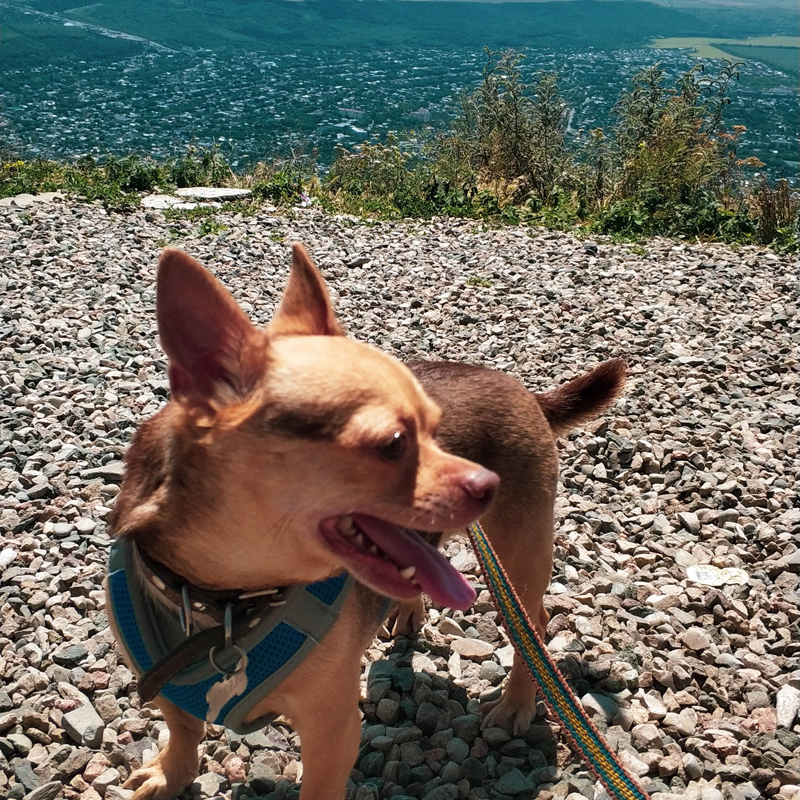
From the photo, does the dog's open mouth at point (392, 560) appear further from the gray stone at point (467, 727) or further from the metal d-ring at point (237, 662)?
the gray stone at point (467, 727)

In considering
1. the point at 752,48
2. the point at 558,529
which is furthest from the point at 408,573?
the point at 752,48

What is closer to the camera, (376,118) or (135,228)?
(135,228)

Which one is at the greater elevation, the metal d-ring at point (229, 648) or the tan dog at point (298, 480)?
the tan dog at point (298, 480)

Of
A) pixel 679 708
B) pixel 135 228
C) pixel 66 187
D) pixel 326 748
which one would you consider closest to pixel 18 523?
pixel 326 748

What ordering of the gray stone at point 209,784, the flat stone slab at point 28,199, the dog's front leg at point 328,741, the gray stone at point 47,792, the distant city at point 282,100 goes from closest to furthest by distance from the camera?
the dog's front leg at point 328,741, the gray stone at point 47,792, the gray stone at point 209,784, the flat stone slab at point 28,199, the distant city at point 282,100

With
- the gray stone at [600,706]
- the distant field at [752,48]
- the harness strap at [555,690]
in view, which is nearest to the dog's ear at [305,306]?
the harness strap at [555,690]

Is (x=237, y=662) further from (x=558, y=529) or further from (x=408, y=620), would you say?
(x=558, y=529)

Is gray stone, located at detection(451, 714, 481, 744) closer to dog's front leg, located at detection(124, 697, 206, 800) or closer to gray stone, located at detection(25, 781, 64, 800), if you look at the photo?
dog's front leg, located at detection(124, 697, 206, 800)

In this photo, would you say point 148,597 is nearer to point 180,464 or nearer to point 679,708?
point 180,464
